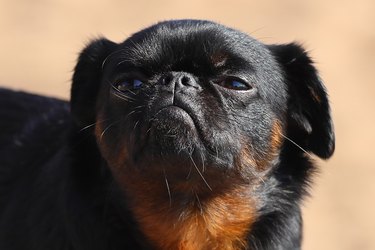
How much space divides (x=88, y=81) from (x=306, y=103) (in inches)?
46.8

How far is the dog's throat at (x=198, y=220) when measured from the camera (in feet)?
18.2

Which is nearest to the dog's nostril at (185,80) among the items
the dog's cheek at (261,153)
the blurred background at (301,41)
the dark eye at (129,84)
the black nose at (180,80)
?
the black nose at (180,80)

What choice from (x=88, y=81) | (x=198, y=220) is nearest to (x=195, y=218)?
(x=198, y=220)

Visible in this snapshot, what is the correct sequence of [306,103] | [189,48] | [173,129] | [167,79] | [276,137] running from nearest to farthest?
[173,129], [167,79], [189,48], [276,137], [306,103]

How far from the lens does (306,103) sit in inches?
227

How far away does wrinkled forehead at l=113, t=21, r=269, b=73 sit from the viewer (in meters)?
5.20

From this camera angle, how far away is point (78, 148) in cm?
577

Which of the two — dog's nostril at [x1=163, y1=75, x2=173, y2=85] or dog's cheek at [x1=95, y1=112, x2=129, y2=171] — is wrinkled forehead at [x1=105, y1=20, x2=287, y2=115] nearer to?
dog's nostril at [x1=163, y1=75, x2=173, y2=85]

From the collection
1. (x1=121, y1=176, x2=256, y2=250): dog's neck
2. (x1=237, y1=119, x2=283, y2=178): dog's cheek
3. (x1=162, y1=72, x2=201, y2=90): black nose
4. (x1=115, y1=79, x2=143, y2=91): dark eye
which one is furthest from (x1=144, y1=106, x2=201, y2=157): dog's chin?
(x1=121, y1=176, x2=256, y2=250): dog's neck

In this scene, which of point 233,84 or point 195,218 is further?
point 195,218

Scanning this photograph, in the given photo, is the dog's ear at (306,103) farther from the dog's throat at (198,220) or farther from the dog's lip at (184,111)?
the dog's lip at (184,111)

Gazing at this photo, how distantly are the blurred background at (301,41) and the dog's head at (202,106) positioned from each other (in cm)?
357

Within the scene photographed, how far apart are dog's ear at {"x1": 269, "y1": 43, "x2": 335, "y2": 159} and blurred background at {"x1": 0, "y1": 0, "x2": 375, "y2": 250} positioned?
3477 millimetres

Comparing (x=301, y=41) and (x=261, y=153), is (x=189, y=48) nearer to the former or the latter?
(x=261, y=153)
